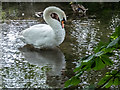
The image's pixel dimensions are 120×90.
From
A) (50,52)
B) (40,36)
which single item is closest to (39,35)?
(40,36)

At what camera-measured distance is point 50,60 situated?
5430 mm

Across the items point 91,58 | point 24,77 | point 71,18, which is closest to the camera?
point 91,58

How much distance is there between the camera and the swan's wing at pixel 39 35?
5.79 m

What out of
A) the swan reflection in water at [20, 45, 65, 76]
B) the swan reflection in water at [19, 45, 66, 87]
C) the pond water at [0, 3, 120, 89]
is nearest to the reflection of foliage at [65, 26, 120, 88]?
the pond water at [0, 3, 120, 89]

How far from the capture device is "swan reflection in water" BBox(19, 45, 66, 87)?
451 cm

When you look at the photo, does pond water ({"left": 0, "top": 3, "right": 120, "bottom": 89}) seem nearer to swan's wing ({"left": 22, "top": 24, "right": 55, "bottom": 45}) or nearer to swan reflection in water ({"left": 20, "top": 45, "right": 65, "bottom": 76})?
swan reflection in water ({"left": 20, "top": 45, "right": 65, "bottom": 76})

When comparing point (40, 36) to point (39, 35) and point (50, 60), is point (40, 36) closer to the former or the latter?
point (39, 35)

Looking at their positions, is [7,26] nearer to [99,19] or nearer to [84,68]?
[99,19]

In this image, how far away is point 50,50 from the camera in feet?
19.6

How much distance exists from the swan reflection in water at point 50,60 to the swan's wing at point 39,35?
7.8 inches

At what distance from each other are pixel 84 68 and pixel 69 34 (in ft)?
18.2

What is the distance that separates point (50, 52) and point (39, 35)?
390 mm

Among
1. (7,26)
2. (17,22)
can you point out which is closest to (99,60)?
(7,26)

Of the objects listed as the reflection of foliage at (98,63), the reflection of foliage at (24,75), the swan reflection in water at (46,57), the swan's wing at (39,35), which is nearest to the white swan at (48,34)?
the swan's wing at (39,35)
